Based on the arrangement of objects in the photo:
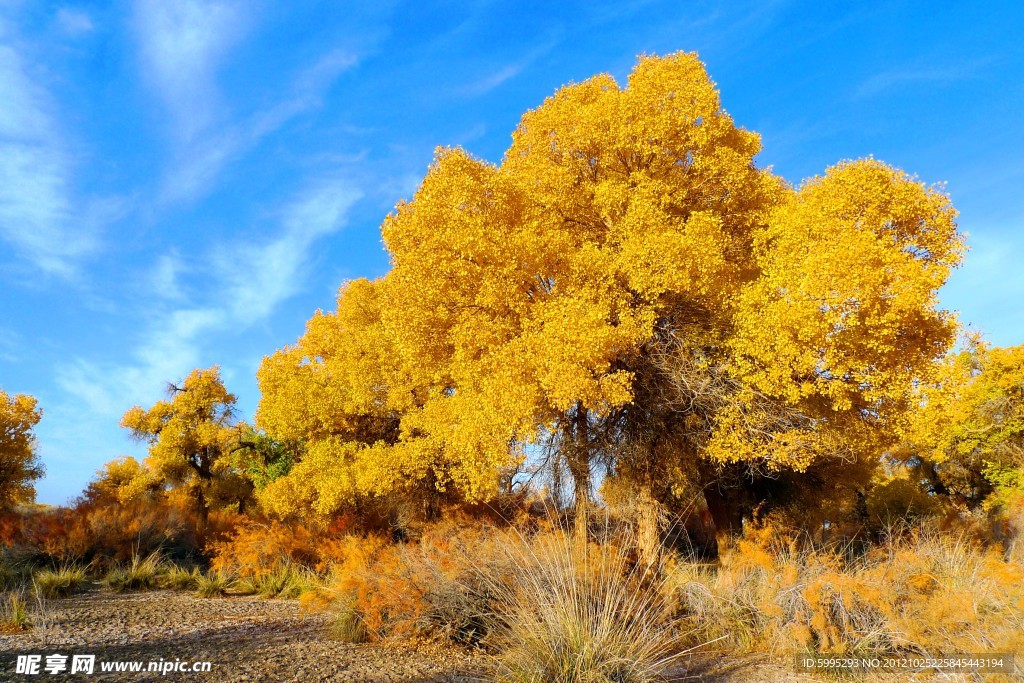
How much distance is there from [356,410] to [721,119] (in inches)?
440

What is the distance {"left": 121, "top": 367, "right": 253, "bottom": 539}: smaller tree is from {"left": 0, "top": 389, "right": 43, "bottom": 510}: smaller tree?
324 centimetres

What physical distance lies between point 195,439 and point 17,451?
6.33 meters

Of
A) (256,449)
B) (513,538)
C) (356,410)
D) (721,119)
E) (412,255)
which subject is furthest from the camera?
(256,449)

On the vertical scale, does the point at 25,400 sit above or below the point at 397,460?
above

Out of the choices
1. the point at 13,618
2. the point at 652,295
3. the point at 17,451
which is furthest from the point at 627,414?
the point at 17,451

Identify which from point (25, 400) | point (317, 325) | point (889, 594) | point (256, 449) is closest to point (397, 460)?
point (317, 325)

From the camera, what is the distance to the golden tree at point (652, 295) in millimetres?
9133

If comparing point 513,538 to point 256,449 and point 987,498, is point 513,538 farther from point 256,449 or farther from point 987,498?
point 987,498

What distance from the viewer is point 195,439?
966 inches

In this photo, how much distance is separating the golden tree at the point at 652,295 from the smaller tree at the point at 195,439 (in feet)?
46.9

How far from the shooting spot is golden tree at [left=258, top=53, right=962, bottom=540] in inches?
360

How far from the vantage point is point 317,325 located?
18391 millimetres

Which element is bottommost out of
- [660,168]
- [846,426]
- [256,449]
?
[846,426]

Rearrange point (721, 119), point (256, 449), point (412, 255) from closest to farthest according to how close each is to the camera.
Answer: point (412, 255)
point (721, 119)
point (256, 449)
